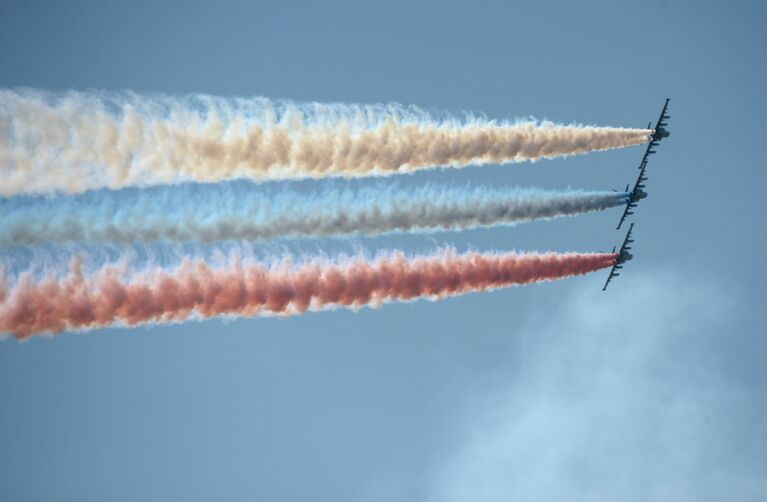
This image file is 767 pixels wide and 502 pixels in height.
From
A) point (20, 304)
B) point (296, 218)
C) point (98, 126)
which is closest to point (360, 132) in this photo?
point (296, 218)

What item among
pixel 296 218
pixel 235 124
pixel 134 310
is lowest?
pixel 134 310

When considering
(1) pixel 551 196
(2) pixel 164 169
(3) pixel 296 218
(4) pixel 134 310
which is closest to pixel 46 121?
(2) pixel 164 169

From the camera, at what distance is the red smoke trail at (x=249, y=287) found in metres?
45.9

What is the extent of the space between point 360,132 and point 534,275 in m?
13.0

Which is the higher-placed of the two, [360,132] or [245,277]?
[360,132]

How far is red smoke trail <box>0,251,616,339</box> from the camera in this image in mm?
45875

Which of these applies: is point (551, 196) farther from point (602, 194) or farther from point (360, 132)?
point (360, 132)

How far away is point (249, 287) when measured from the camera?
50375 mm

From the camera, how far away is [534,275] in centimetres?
5919

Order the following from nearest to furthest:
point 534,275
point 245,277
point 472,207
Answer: point 245,277 < point 472,207 < point 534,275

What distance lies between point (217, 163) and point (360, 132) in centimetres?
656

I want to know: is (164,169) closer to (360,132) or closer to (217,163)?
(217,163)

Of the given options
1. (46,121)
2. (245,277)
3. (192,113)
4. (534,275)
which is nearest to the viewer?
(46,121)

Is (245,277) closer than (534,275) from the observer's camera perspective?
Yes
